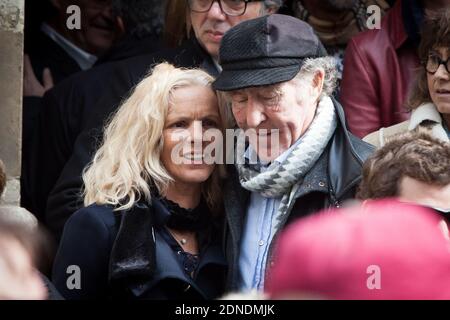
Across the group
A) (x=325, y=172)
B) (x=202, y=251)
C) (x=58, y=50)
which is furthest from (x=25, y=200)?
(x=325, y=172)

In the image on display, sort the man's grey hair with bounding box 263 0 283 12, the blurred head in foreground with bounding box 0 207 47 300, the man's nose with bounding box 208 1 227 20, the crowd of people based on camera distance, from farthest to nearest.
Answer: the man's grey hair with bounding box 263 0 283 12, the man's nose with bounding box 208 1 227 20, the crowd of people, the blurred head in foreground with bounding box 0 207 47 300

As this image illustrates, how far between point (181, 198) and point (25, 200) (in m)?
1.24

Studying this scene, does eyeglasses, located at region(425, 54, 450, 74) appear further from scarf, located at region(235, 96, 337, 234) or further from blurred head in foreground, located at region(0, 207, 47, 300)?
blurred head in foreground, located at region(0, 207, 47, 300)

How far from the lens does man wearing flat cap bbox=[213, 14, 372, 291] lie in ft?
12.4

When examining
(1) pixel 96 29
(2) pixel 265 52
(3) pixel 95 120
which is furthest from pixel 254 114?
(1) pixel 96 29

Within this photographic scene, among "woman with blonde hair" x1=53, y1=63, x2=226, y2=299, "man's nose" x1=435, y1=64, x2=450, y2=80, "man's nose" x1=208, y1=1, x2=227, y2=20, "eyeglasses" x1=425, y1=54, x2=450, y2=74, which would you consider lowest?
"woman with blonde hair" x1=53, y1=63, x2=226, y2=299

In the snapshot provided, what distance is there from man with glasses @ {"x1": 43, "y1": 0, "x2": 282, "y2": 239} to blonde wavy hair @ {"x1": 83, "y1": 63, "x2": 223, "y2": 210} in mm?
366

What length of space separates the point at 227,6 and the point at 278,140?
0.90m

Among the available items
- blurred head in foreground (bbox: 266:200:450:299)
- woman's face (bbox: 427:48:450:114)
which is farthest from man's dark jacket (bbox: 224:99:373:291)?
blurred head in foreground (bbox: 266:200:450:299)

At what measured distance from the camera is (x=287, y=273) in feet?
7.45

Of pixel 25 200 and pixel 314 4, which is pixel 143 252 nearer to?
pixel 25 200

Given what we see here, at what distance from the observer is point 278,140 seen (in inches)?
152

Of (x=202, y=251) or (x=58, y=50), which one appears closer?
(x=202, y=251)

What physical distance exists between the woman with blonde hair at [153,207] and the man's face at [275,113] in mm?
169
